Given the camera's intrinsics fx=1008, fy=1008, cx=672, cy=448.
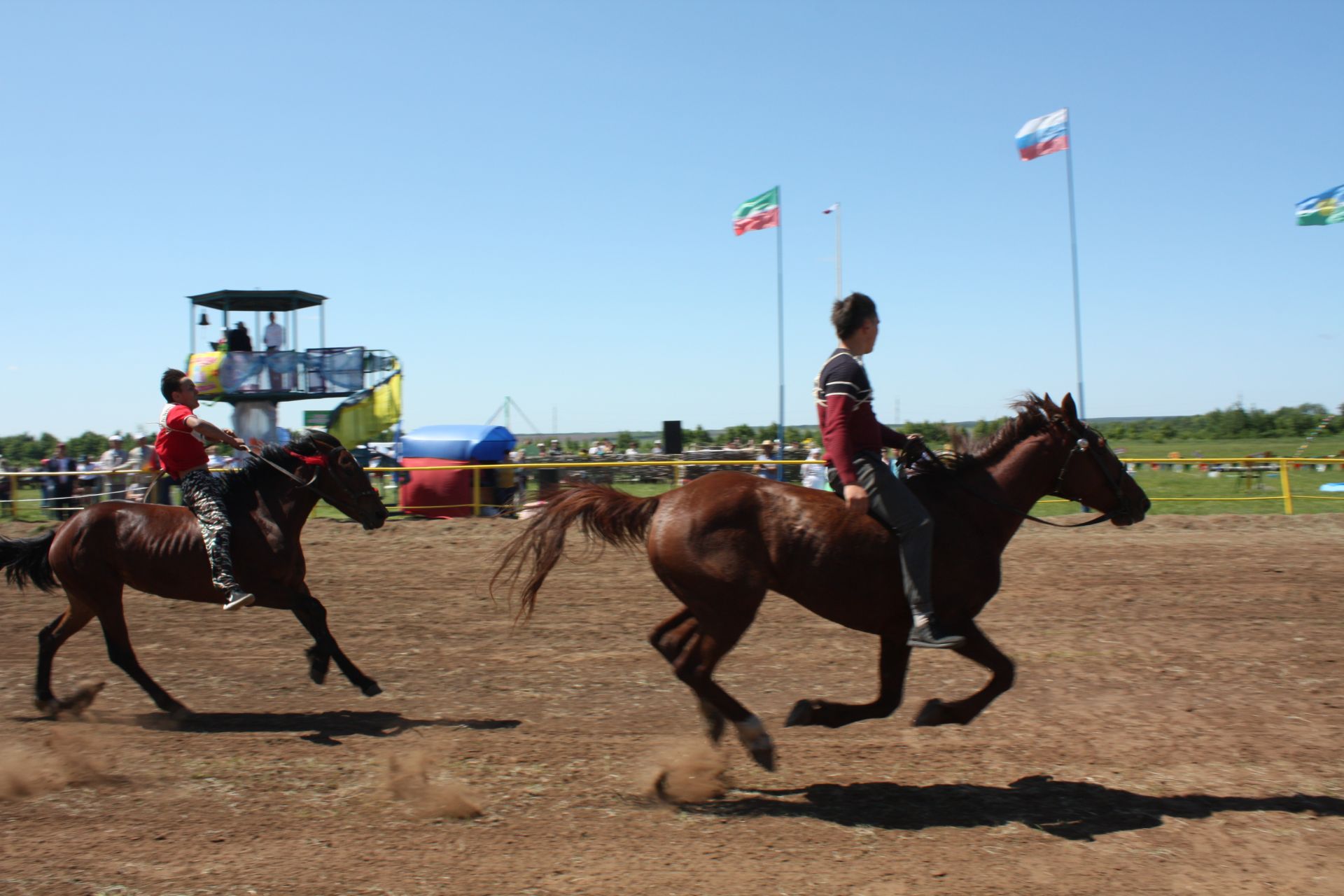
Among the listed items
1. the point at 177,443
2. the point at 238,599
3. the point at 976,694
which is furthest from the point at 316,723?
the point at 976,694

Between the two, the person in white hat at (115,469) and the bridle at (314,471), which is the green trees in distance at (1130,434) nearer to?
the person in white hat at (115,469)

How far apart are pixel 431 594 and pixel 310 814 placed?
5.79 m

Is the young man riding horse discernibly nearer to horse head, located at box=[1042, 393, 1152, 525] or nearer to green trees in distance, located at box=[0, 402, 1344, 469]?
horse head, located at box=[1042, 393, 1152, 525]

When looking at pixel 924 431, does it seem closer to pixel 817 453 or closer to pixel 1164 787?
pixel 817 453

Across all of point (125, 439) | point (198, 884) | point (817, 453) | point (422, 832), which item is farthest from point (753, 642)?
point (125, 439)

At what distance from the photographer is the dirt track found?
4070 mm

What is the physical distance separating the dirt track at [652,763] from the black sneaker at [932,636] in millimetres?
759

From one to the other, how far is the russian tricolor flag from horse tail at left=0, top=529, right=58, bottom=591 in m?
20.5

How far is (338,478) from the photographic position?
700 cm

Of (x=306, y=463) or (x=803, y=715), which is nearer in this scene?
(x=803, y=715)

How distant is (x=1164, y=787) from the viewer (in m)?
4.96

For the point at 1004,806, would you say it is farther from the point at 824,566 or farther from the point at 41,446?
the point at 41,446

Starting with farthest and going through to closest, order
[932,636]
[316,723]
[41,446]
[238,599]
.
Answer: [41,446] → [238,599] → [316,723] → [932,636]

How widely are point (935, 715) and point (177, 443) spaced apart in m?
5.05
